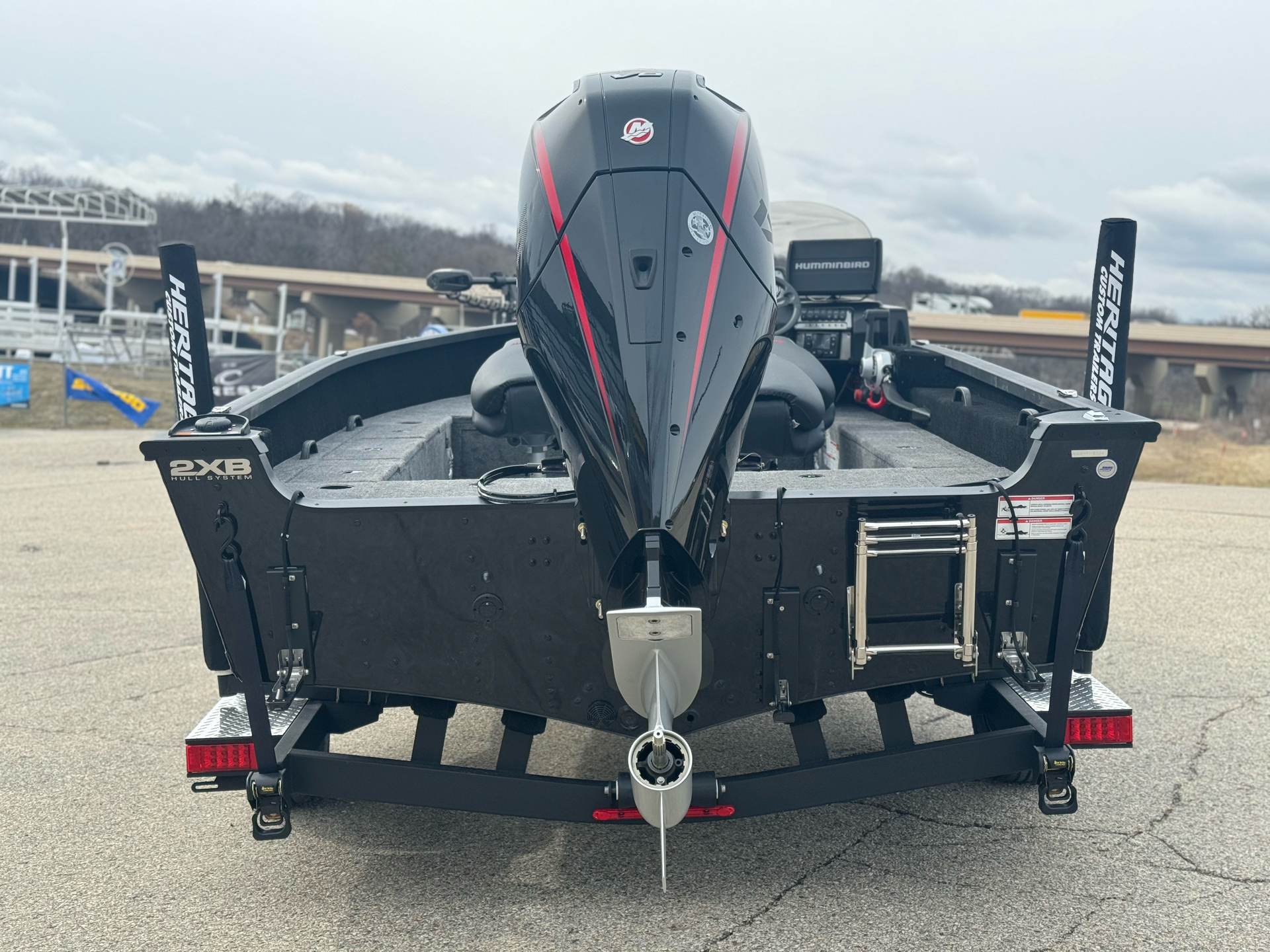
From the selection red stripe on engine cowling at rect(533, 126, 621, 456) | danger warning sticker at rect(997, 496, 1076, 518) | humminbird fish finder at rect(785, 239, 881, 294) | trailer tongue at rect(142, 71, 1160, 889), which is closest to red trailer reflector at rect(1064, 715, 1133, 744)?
trailer tongue at rect(142, 71, 1160, 889)

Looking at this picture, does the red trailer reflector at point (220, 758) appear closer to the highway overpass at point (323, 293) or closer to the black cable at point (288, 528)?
the black cable at point (288, 528)

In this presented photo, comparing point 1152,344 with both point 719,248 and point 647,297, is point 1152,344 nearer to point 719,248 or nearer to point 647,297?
point 719,248

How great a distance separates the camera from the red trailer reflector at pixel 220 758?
3.24m

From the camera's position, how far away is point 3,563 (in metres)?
8.55

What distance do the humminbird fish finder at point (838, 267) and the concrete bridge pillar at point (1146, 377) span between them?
173ft

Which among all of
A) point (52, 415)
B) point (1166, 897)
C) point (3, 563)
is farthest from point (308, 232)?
point (1166, 897)

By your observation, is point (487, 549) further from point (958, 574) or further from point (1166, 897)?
point (1166, 897)

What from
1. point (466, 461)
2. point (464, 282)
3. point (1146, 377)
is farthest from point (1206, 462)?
point (1146, 377)

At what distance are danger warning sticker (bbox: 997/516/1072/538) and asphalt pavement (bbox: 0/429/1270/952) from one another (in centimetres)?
116

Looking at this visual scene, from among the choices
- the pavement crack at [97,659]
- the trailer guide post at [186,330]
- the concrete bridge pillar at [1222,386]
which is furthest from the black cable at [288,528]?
the concrete bridge pillar at [1222,386]

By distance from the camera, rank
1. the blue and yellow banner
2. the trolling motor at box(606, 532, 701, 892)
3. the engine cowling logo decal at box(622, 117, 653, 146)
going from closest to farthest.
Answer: the trolling motor at box(606, 532, 701, 892)
the engine cowling logo decal at box(622, 117, 653, 146)
the blue and yellow banner

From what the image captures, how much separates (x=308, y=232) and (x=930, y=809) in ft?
389

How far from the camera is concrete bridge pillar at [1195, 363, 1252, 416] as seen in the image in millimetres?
56219

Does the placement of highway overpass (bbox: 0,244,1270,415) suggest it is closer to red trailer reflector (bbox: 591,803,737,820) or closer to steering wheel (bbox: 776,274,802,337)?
steering wheel (bbox: 776,274,802,337)
